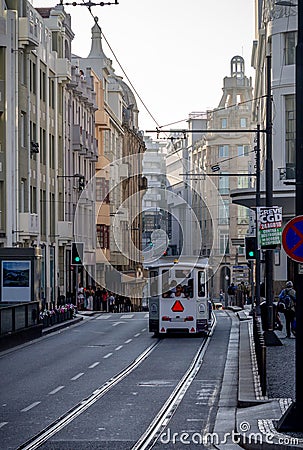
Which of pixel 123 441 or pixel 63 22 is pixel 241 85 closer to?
pixel 63 22

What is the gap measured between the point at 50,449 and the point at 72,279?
54.0 m

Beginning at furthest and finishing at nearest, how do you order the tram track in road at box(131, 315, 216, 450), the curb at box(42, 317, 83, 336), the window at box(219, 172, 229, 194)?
the window at box(219, 172, 229, 194)
the curb at box(42, 317, 83, 336)
the tram track in road at box(131, 315, 216, 450)

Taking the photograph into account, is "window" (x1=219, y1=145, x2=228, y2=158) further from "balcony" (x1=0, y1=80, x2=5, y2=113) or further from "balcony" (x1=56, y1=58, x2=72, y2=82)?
"balcony" (x1=0, y1=80, x2=5, y2=113)

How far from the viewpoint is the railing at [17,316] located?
31.0 m

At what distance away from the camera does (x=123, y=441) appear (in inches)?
535

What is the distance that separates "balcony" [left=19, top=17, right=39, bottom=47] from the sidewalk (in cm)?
2733

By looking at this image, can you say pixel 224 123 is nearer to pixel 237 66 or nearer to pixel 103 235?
pixel 237 66

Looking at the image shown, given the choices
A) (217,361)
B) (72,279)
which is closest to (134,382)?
(217,361)

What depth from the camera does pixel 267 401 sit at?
627 inches

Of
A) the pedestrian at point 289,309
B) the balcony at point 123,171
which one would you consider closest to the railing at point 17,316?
the pedestrian at point 289,309

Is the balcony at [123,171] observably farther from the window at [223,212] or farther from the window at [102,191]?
the window at [223,212]

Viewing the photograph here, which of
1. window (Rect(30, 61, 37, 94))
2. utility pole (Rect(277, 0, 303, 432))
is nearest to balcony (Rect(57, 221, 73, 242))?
window (Rect(30, 61, 37, 94))

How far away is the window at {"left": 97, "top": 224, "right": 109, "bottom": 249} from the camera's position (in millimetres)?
76750

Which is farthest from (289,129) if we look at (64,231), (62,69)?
(64,231)
